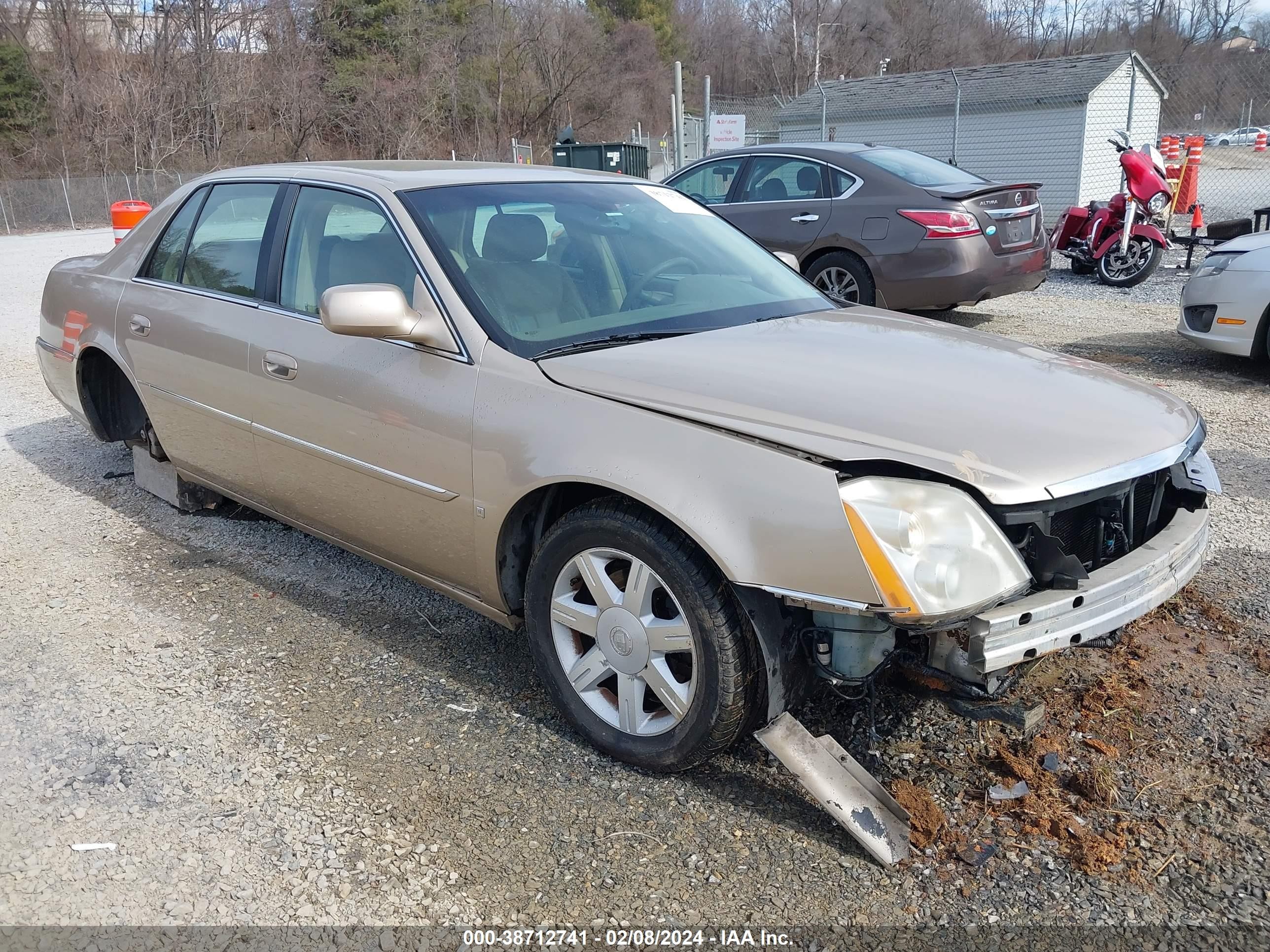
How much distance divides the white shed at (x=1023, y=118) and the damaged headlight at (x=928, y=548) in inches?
699

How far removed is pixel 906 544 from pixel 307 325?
7.46 feet

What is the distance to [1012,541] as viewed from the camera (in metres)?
2.39

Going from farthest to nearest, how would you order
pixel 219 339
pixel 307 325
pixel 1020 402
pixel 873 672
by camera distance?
pixel 219 339 → pixel 307 325 → pixel 1020 402 → pixel 873 672

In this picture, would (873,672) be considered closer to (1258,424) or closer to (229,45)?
(1258,424)

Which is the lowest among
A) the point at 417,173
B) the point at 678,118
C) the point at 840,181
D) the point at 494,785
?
the point at 494,785

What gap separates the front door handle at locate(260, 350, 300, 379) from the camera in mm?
3539

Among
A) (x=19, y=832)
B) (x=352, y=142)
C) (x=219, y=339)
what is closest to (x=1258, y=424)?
(x=219, y=339)

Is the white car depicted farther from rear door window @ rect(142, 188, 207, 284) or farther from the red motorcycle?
rear door window @ rect(142, 188, 207, 284)

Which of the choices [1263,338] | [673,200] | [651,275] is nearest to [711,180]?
[1263,338]

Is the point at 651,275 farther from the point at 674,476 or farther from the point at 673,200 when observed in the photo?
the point at 674,476

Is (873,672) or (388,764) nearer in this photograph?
(873,672)

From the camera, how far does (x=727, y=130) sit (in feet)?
59.1

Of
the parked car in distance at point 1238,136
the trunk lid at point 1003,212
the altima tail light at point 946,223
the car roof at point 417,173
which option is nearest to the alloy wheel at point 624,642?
the car roof at point 417,173

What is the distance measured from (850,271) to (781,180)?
1.18 meters
